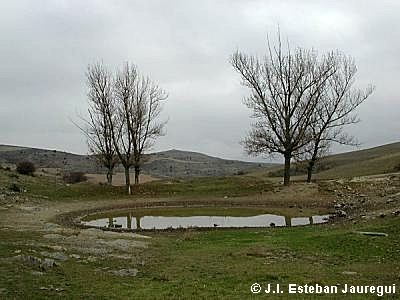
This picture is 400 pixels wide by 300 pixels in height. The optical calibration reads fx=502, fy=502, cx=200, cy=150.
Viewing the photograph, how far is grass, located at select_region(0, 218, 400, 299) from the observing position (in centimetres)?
1012

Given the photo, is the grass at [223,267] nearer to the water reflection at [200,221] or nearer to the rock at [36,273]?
the rock at [36,273]

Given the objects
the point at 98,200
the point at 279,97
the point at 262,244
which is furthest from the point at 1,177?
the point at 262,244

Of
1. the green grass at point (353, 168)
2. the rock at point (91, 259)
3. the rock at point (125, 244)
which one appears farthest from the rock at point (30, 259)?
the green grass at point (353, 168)

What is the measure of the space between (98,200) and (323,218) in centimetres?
1681

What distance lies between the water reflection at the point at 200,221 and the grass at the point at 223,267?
5128 mm

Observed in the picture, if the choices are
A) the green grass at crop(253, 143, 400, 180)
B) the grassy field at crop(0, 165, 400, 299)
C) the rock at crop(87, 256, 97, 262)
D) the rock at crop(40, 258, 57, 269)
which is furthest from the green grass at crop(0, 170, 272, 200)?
the rock at crop(40, 258, 57, 269)

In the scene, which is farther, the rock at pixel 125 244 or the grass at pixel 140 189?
the grass at pixel 140 189

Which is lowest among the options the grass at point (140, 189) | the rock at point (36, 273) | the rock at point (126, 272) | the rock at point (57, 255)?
the rock at point (126, 272)

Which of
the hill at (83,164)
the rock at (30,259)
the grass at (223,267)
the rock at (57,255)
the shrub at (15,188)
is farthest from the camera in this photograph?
the hill at (83,164)

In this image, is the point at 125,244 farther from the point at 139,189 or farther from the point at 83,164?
the point at 83,164

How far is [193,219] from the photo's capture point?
26406 mm

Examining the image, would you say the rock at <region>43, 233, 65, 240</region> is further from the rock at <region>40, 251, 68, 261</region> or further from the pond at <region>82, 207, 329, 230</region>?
the pond at <region>82, 207, 329, 230</region>

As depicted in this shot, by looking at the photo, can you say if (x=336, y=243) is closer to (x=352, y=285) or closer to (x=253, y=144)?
(x=352, y=285)

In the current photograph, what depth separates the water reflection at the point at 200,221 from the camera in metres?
23.9
